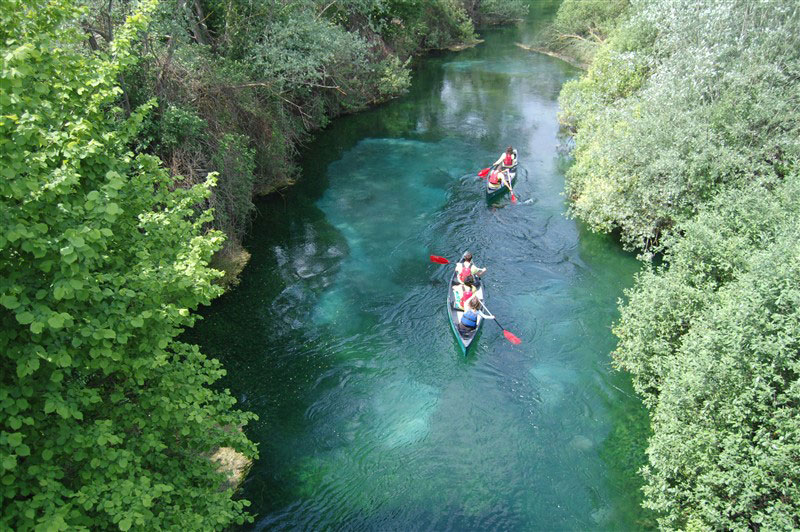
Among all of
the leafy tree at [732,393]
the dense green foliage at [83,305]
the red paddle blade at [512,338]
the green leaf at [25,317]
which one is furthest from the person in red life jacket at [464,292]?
the green leaf at [25,317]

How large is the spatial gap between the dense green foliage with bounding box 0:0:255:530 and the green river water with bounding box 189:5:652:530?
4.00 metres

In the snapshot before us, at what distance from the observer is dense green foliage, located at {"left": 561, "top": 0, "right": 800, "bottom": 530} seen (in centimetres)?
855

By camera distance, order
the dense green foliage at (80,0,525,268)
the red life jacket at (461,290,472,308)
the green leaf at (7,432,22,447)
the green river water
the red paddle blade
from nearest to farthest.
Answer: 1. the green leaf at (7,432,22,447)
2. the green river water
3. the red paddle blade
4. the red life jacket at (461,290,472,308)
5. the dense green foliage at (80,0,525,268)

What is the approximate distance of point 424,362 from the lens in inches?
552

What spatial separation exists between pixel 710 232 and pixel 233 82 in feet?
50.9

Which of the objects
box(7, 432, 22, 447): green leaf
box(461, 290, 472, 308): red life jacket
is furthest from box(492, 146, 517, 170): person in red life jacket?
box(7, 432, 22, 447): green leaf

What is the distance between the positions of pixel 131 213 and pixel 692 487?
10.2 metres

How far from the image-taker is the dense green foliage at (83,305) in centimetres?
548

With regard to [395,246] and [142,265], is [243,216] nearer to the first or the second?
[395,246]

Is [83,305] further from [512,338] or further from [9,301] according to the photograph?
[512,338]

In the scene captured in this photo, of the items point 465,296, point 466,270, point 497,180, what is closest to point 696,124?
point 497,180

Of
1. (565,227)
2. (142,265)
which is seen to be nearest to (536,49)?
(565,227)

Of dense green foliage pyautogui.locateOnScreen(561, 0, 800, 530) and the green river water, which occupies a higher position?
dense green foliage pyautogui.locateOnScreen(561, 0, 800, 530)

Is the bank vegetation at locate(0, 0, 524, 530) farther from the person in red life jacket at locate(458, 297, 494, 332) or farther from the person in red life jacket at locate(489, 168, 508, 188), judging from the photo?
the person in red life jacket at locate(489, 168, 508, 188)
